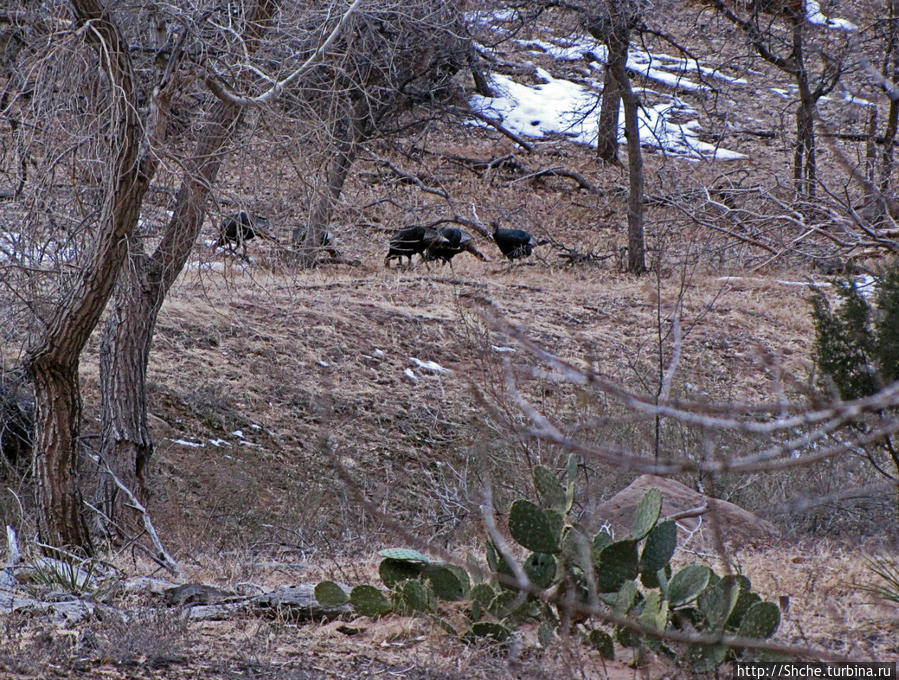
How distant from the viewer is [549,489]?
13.4 ft

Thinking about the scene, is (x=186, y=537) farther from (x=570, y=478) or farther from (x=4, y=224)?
(x=570, y=478)

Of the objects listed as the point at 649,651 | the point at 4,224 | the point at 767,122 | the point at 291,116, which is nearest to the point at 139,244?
the point at 4,224

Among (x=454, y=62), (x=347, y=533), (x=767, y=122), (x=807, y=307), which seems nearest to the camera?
(x=347, y=533)

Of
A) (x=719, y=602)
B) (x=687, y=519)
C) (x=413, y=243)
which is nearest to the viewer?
(x=719, y=602)

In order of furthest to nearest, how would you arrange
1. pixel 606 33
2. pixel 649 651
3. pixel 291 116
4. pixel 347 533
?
pixel 606 33 → pixel 347 533 → pixel 291 116 → pixel 649 651

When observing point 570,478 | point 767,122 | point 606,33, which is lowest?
point 570,478

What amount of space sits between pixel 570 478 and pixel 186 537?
4291 mm

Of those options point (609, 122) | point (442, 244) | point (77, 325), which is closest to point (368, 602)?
point (77, 325)

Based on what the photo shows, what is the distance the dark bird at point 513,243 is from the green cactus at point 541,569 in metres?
12.9

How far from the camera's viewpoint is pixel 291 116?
6.60 meters

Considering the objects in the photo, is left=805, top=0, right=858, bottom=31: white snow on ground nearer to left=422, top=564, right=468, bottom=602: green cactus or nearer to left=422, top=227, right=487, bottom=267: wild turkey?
left=422, top=227, right=487, bottom=267: wild turkey

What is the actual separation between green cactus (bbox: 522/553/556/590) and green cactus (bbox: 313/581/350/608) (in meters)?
0.89

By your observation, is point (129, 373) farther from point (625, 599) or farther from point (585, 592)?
point (625, 599)

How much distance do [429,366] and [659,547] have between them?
766cm
